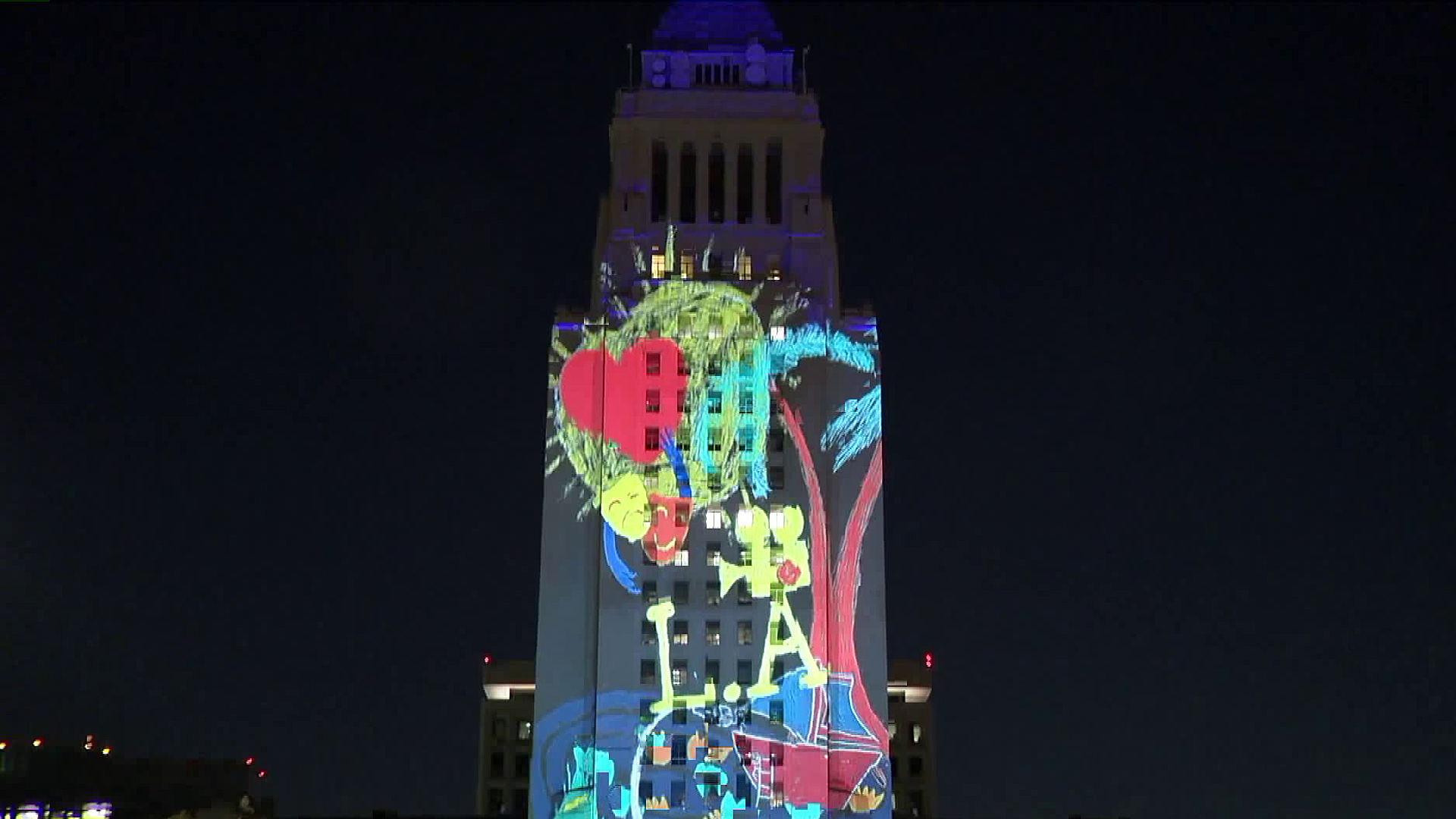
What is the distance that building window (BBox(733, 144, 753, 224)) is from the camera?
269 feet

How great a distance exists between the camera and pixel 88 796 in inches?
3514

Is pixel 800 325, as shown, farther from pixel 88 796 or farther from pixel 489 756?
pixel 88 796

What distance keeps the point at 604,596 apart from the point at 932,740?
116 ft

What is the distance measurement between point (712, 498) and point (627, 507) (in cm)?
364

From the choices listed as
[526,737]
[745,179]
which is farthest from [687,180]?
[526,737]

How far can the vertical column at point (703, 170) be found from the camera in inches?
3169

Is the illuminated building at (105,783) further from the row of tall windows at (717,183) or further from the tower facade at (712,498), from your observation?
the row of tall windows at (717,183)

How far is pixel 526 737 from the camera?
316 ft

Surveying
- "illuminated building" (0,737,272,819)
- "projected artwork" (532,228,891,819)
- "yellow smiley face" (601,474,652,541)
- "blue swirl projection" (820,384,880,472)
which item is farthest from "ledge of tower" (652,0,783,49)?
"illuminated building" (0,737,272,819)

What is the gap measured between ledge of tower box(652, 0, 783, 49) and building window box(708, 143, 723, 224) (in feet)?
17.8

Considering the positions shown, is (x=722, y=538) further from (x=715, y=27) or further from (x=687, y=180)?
(x=715, y=27)

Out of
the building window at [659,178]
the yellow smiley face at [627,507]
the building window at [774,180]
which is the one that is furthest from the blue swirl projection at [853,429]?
the building window at [659,178]

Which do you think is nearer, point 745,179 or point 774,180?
point 745,179

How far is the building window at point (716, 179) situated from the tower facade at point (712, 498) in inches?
10.6
